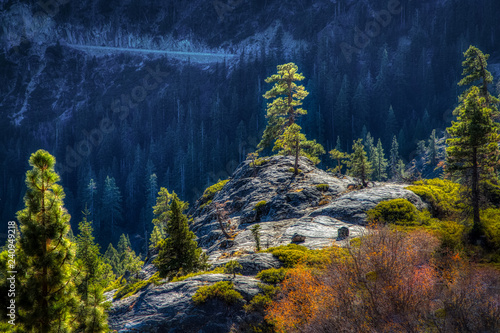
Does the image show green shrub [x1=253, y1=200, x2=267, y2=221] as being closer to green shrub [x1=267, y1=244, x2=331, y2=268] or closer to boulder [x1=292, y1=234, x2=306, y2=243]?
boulder [x1=292, y1=234, x2=306, y2=243]

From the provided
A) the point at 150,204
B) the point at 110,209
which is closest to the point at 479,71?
the point at 150,204

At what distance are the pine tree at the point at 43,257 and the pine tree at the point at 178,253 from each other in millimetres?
8086

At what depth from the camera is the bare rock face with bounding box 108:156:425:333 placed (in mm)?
11289

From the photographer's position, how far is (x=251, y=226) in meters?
23.4

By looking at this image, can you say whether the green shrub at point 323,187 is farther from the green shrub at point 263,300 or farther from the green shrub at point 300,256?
the green shrub at point 263,300

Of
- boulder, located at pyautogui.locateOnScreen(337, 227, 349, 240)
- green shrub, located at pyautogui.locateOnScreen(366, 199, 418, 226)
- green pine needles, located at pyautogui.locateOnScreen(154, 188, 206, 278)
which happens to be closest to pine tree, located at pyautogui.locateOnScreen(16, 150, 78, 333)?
green pine needles, located at pyautogui.locateOnScreen(154, 188, 206, 278)

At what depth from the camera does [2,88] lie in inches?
5423

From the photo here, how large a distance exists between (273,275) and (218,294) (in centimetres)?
262

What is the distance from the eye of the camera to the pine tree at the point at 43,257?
739 centimetres

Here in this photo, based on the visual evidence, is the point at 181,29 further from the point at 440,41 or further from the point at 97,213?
the point at 440,41

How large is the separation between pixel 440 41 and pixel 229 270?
106488 millimetres

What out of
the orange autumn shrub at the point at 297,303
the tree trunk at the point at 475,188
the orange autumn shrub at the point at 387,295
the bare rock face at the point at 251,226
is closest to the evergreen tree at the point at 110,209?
the bare rock face at the point at 251,226

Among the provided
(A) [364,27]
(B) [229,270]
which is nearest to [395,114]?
(A) [364,27]

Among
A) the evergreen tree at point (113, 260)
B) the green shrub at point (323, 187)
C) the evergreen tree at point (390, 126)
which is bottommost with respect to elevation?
the evergreen tree at point (113, 260)
